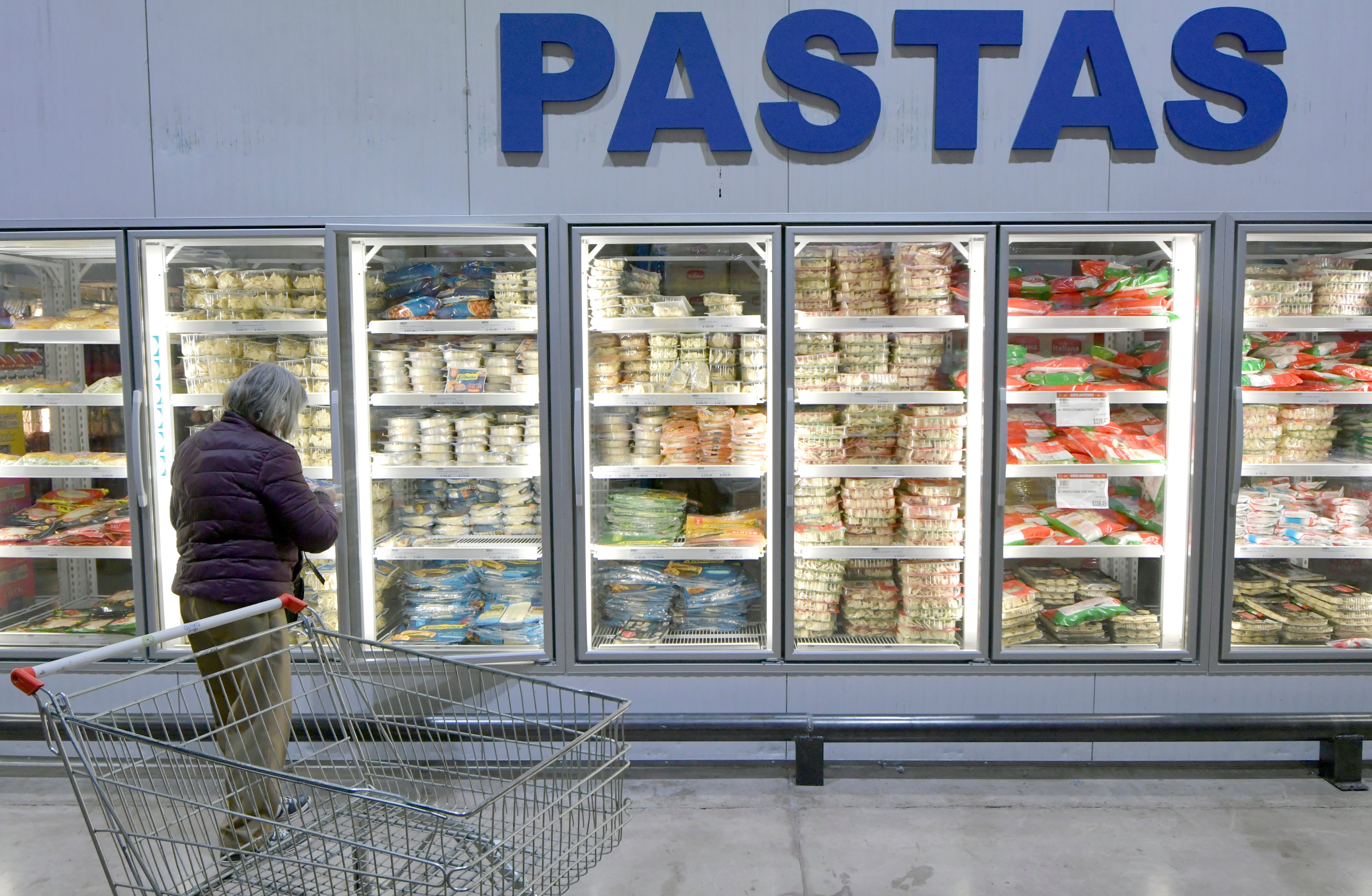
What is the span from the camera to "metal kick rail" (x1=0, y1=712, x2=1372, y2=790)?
309 centimetres

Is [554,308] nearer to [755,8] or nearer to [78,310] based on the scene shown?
[755,8]

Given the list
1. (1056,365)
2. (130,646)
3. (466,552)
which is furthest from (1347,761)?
(130,646)

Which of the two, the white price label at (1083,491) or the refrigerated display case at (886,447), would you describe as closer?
the refrigerated display case at (886,447)

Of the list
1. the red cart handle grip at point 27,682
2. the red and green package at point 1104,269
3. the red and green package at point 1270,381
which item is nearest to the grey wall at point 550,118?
the red and green package at point 1104,269

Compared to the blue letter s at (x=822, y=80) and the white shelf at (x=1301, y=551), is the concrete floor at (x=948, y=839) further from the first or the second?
the blue letter s at (x=822, y=80)

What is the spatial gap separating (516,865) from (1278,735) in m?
2.96

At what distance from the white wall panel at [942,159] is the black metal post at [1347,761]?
229 centimetres

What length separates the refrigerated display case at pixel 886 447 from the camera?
10.6ft

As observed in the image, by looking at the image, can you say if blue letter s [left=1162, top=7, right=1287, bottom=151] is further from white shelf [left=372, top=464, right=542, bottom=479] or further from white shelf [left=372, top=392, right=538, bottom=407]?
white shelf [left=372, top=464, right=542, bottom=479]

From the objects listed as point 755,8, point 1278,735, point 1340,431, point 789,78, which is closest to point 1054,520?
point 1278,735

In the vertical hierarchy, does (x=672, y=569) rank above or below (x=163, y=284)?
below

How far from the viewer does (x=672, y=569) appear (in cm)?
364

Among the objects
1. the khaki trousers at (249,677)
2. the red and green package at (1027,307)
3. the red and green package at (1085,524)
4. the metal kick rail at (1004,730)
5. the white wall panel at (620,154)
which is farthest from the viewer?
the red and green package at (1085,524)

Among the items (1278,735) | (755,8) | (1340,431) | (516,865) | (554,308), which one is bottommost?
(1278,735)
